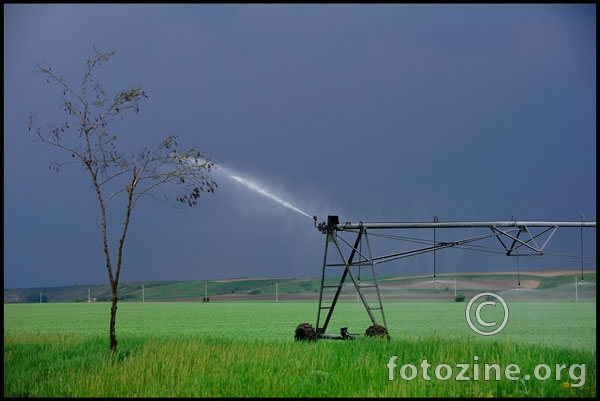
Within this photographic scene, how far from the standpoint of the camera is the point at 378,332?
13117 millimetres

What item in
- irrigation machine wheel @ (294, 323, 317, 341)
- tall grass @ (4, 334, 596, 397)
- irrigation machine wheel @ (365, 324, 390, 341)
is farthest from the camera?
irrigation machine wheel @ (294, 323, 317, 341)

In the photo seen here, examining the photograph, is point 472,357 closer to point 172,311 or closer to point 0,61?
point 0,61

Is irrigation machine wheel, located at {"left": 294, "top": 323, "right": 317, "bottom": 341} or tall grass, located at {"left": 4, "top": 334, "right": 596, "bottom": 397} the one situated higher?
irrigation machine wheel, located at {"left": 294, "top": 323, "right": 317, "bottom": 341}

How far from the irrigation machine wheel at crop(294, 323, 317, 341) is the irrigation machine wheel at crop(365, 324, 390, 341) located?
103 centimetres

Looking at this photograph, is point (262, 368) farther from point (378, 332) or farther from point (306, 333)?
point (378, 332)

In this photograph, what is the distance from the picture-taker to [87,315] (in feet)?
73.2

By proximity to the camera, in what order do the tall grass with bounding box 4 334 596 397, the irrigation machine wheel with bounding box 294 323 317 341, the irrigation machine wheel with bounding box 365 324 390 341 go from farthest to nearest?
the irrigation machine wheel with bounding box 294 323 317 341 → the irrigation machine wheel with bounding box 365 324 390 341 → the tall grass with bounding box 4 334 596 397

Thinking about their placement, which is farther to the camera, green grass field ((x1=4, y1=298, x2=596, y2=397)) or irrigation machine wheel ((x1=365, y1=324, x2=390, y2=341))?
irrigation machine wheel ((x1=365, y1=324, x2=390, y2=341))

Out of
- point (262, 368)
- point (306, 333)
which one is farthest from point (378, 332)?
point (262, 368)

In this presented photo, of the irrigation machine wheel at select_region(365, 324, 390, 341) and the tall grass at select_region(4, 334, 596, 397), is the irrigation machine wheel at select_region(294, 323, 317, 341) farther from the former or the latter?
the irrigation machine wheel at select_region(365, 324, 390, 341)

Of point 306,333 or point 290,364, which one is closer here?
point 290,364

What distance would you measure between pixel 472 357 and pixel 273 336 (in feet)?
15.3

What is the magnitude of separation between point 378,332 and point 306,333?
1.39 metres

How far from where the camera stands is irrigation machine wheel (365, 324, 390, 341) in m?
13.0
